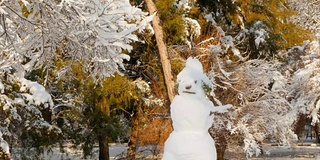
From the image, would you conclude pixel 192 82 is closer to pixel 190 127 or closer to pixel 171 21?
pixel 190 127

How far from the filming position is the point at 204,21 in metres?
16.8

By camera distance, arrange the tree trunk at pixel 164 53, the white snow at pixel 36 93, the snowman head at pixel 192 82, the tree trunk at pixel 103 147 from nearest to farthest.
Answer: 1. the snowman head at pixel 192 82
2. the white snow at pixel 36 93
3. the tree trunk at pixel 164 53
4. the tree trunk at pixel 103 147

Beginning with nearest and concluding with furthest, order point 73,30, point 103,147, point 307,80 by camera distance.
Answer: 1. point 73,30
2. point 103,147
3. point 307,80

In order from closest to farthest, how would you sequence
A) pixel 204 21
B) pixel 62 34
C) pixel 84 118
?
pixel 62 34, pixel 84 118, pixel 204 21

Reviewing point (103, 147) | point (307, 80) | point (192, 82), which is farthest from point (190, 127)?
point (307, 80)

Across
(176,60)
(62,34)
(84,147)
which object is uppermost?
(176,60)

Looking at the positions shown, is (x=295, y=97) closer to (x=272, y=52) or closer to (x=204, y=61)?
(x=272, y=52)

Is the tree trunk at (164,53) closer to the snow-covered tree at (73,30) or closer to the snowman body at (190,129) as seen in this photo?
the snow-covered tree at (73,30)

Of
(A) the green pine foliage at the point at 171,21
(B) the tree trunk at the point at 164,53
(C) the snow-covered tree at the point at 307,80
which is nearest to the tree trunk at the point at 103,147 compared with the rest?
(A) the green pine foliage at the point at 171,21

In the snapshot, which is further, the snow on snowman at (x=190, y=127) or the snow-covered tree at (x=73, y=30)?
the snow-covered tree at (x=73, y=30)

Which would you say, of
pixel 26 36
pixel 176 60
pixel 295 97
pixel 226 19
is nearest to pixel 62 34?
pixel 26 36

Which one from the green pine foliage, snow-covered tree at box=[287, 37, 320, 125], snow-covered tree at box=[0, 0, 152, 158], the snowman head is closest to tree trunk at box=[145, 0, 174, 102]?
snow-covered tree at box=[0, 0, 152, 158]

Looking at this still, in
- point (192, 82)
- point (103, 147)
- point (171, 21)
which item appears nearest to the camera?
point (192, 82)

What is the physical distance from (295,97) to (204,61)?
9.82 m
